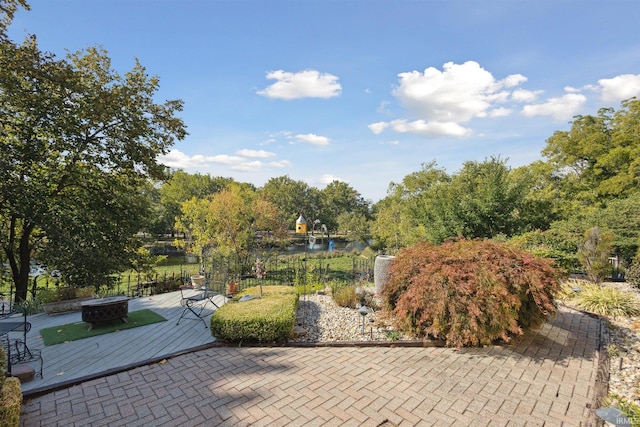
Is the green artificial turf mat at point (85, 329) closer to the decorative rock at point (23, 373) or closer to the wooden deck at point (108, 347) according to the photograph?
the wooden deck at point (108, 347)

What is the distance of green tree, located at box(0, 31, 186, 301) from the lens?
21.1 ft

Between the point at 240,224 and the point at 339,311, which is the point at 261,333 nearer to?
the point at 339,311

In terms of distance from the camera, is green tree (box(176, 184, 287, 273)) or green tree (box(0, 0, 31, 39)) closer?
green tree (box(0, 0, 31, 39))

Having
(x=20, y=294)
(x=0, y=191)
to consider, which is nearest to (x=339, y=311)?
(x=0, y=191)

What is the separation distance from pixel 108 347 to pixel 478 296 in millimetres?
6271

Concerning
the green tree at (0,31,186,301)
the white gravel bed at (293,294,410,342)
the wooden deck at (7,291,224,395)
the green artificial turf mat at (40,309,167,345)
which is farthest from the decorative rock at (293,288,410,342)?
the green tree at (0,31,186,301)

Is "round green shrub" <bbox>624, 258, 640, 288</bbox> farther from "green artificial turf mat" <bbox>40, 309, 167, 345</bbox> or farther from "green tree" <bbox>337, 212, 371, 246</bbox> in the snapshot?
"green tree" <bbox>337, 212, 371, 246</bbox>

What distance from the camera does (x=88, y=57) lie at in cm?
769

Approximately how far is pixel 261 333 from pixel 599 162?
2146 cm

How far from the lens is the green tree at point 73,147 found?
21.1ft

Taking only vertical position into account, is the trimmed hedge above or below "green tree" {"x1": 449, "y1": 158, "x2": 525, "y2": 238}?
below

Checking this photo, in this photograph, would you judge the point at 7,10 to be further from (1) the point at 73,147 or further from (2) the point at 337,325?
(2) the point at 337,325

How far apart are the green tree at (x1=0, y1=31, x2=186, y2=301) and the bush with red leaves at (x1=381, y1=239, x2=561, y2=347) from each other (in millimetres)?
6993

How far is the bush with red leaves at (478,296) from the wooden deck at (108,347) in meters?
3.73
